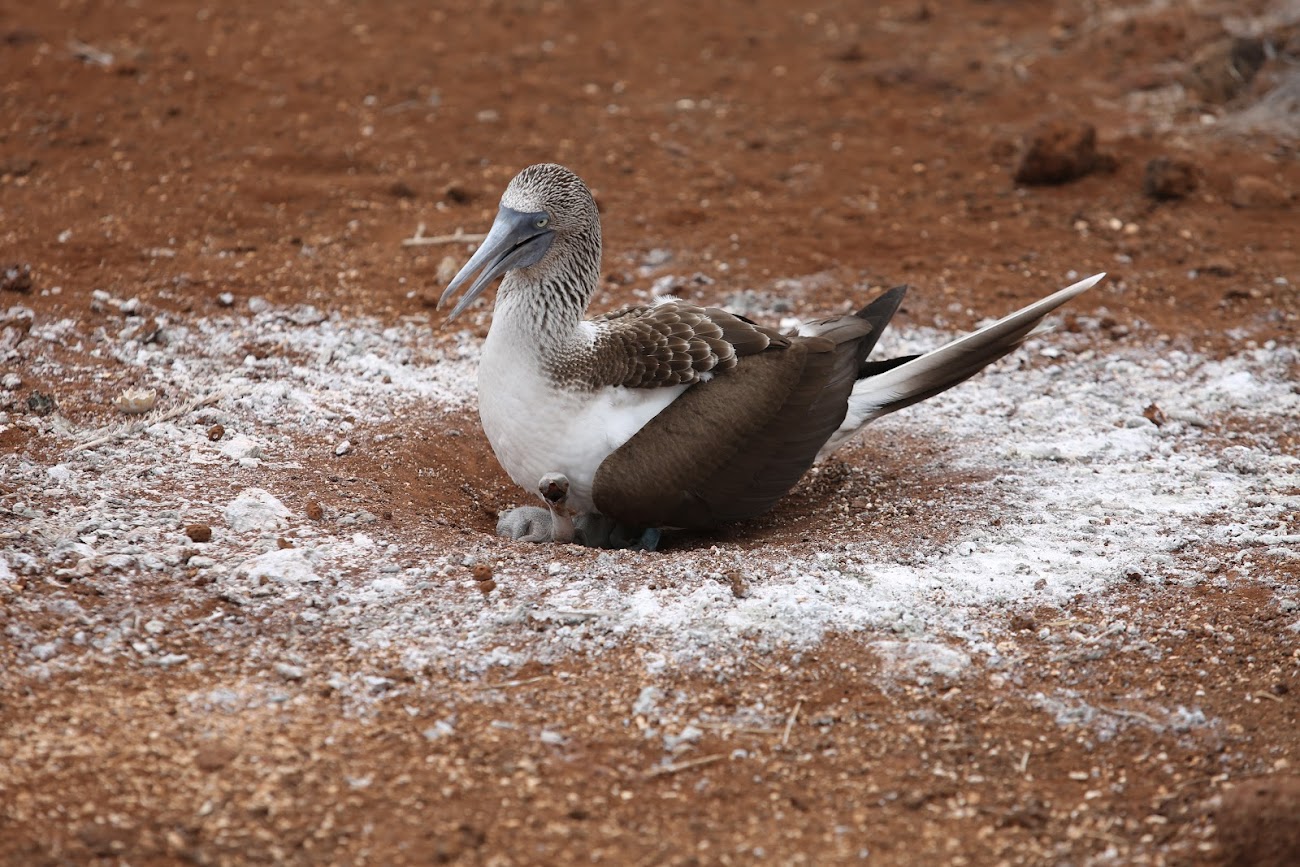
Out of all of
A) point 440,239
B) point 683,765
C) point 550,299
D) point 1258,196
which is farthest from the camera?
point 1258,196

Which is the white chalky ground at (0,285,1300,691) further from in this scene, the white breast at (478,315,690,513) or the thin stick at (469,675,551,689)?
the white breast at (478,315,690,513)

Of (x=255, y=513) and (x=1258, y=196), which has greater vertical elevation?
(x=1258, y=196)

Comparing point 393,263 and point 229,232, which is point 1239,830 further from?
point 229,232

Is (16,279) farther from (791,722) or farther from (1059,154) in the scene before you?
(1059,154)

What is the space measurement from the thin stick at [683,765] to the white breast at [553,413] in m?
1.62

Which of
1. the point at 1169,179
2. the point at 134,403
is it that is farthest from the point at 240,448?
the point at 1169,179

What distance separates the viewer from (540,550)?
5008mm

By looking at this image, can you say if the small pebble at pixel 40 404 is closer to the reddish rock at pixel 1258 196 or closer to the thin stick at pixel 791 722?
the thin stick at pixel 791 722

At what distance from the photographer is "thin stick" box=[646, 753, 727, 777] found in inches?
150

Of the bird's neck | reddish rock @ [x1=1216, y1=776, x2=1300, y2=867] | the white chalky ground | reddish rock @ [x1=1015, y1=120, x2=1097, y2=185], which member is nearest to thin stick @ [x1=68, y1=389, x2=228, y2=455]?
the white chalky ground

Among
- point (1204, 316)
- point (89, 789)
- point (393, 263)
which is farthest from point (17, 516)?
point (1204, 316)

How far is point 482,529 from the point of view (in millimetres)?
5578

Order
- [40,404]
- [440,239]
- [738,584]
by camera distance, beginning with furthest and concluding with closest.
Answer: [440,239] → [40,404] → [738,584]

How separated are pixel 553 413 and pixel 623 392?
29cm
